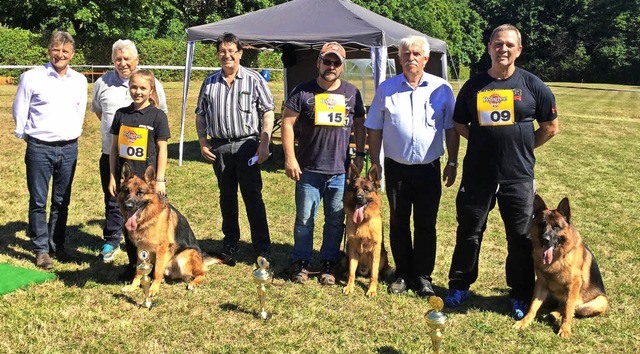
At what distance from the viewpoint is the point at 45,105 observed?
13.4 feet

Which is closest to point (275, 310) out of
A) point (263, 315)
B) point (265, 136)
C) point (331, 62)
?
point (263, 315)

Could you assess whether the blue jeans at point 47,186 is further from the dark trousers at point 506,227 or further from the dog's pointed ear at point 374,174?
the dark trousers at point 506,227

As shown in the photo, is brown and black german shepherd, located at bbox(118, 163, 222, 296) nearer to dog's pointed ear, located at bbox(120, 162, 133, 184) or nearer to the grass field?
dog's pointed ear, located at bbox(120, 162, 133, 184)

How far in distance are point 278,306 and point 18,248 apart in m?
2.96

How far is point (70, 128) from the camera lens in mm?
4266

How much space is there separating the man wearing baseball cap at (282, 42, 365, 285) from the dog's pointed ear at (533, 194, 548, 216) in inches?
52.2

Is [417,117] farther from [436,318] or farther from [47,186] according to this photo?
[47,186]

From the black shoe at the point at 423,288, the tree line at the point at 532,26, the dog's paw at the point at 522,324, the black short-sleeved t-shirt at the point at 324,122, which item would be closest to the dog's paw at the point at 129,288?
the black short-sleeved t-shirt at the point at 324,122

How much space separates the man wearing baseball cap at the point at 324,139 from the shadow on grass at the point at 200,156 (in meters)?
4.82

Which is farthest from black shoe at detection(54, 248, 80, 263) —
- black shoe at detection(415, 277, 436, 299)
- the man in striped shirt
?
black shoe at detection(415, 277, 436, 299)

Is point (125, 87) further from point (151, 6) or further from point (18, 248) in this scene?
point (151, 6)

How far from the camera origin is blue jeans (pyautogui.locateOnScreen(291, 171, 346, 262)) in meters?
4.00

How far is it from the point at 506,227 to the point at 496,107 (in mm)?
935

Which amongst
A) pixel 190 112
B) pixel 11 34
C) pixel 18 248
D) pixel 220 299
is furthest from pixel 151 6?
pixel 220 299
